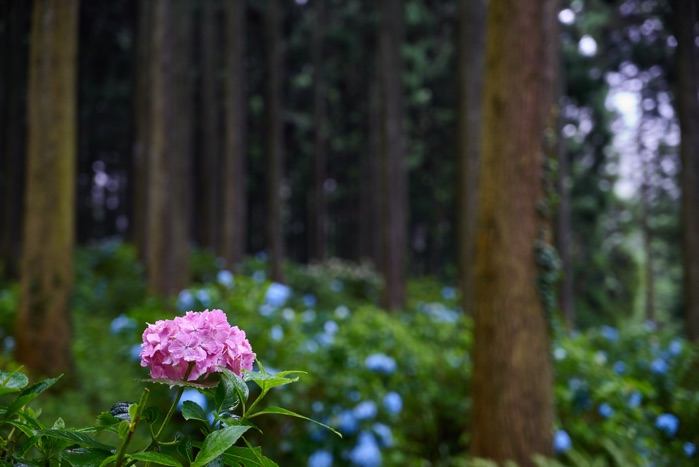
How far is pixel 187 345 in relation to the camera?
1.03 m

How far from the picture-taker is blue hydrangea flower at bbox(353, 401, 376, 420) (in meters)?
5.08

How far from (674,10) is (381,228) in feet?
21.0

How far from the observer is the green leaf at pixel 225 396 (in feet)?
3.39

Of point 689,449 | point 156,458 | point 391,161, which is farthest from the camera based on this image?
point 391,161

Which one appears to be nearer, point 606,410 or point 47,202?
point 606,410

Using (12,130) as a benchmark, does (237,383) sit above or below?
below

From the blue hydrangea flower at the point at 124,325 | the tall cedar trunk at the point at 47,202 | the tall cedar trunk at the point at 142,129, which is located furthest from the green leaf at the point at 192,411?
the tall cedar trunk at the point at 142,129

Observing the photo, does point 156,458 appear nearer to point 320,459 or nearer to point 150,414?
point 150,414

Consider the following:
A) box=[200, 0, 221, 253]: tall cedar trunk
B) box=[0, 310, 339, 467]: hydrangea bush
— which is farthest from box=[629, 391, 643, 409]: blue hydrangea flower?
box=[200, 0, 221, 253]: tall cedar trunk

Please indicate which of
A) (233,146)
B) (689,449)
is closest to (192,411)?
(689,449)

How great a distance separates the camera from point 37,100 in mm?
5906

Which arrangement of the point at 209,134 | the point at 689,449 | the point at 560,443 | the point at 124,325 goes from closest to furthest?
the point at 689,449, the point at 560,443, the point at 124,325, the point at 209,134

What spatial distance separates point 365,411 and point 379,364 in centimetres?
64

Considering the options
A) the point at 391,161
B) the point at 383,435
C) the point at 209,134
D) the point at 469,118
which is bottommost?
the point at 383,435
